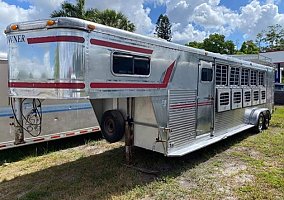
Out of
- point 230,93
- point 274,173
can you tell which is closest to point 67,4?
point 230,93

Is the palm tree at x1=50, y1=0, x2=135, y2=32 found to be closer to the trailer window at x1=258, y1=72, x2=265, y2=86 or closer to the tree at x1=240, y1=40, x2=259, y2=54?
the trailer window at x1=258, y1=72, x2=265, y2=86

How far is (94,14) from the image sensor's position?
57.8 feet

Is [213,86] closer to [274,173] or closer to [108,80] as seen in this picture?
[274,173]

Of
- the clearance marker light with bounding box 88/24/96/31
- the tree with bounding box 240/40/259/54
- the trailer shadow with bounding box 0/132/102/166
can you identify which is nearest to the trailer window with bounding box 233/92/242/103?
the trailer shadow with bounding box 0/132/102/166

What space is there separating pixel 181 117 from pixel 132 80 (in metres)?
1.45

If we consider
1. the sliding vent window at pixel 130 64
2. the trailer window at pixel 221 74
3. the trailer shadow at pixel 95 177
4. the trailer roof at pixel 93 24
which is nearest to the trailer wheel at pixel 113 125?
the trailer shadow at pixel 95 177

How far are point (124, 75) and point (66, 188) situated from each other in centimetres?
203

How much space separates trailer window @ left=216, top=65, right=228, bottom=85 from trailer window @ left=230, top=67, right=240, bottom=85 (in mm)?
355

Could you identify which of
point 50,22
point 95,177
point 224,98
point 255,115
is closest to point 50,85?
point 50,22

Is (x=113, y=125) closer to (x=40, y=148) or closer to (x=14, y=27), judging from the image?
(x=14, y=27)

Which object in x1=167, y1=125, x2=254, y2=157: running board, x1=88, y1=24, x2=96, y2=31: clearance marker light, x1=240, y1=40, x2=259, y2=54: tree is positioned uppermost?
x1=240, y1=40, x2=259, y2=54: tree

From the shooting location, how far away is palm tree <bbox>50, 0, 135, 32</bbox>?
54.1 ft

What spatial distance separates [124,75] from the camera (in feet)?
14.1

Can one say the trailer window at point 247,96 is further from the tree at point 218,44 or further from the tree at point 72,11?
the tree at point 218,44
